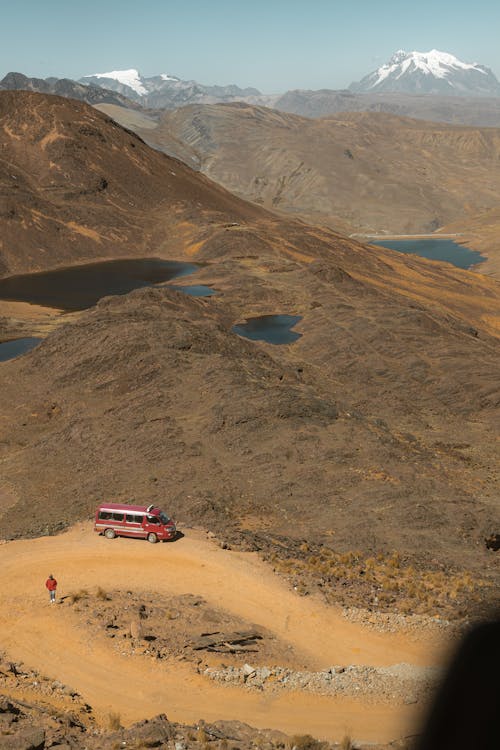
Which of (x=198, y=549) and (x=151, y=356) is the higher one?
(x=151, y=356)

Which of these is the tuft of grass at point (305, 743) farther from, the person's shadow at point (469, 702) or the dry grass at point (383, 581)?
the dry grass at point (383, 581)

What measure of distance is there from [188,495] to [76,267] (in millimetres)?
76059

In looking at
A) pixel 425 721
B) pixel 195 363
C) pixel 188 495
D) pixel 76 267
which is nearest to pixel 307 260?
pixel 76 267

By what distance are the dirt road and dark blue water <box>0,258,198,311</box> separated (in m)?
53.6

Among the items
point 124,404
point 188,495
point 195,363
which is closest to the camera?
point 188,495

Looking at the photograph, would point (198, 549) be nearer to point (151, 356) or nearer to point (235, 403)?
point (235, 403)

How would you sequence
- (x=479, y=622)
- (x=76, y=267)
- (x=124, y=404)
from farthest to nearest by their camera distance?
1. (x=76, y=267)
2. (x=124, y=404)
3. (x=479, y=622)

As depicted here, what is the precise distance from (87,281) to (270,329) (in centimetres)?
3453

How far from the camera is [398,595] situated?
22.9 metres

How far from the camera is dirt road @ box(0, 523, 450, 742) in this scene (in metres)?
16.4

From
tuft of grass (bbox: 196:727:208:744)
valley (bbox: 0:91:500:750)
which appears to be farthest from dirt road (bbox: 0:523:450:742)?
tuft of grass (bbox: 196:727:208:744)

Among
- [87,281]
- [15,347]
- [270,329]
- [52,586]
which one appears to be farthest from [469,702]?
[87,281]

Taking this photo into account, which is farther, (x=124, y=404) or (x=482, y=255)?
(x=482, y=255)

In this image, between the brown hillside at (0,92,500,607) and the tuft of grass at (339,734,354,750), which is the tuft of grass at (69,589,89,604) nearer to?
the brown hillside at (0,92,500,607)
